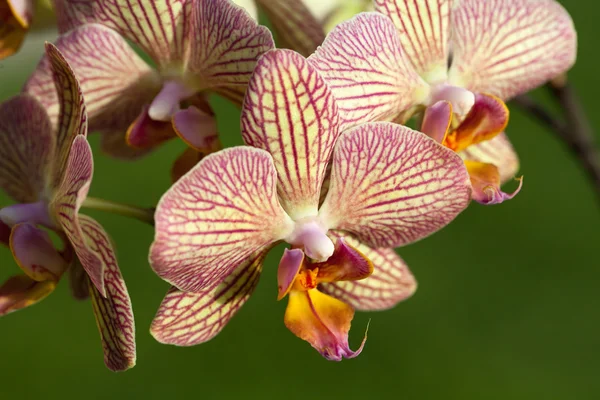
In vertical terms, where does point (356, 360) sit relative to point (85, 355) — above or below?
below

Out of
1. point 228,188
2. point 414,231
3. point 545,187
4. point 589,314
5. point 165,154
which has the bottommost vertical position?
point 589,314

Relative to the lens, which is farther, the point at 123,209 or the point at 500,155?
the point at 500,155

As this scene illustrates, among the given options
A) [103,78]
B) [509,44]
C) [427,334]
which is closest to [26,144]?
[103,78]

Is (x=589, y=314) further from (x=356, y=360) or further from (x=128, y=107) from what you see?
(x=128, y=107)

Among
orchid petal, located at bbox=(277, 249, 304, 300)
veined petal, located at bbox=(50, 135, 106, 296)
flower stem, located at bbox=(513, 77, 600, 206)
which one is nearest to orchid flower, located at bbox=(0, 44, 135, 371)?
veined petal, located at bbox=(50, 135, 106, 296)

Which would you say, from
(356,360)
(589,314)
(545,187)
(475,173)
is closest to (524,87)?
(475,173)

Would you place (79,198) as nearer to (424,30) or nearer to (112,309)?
(112,309)

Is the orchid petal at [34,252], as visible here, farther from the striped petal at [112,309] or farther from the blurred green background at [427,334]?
the blurred green background at [427,334]
